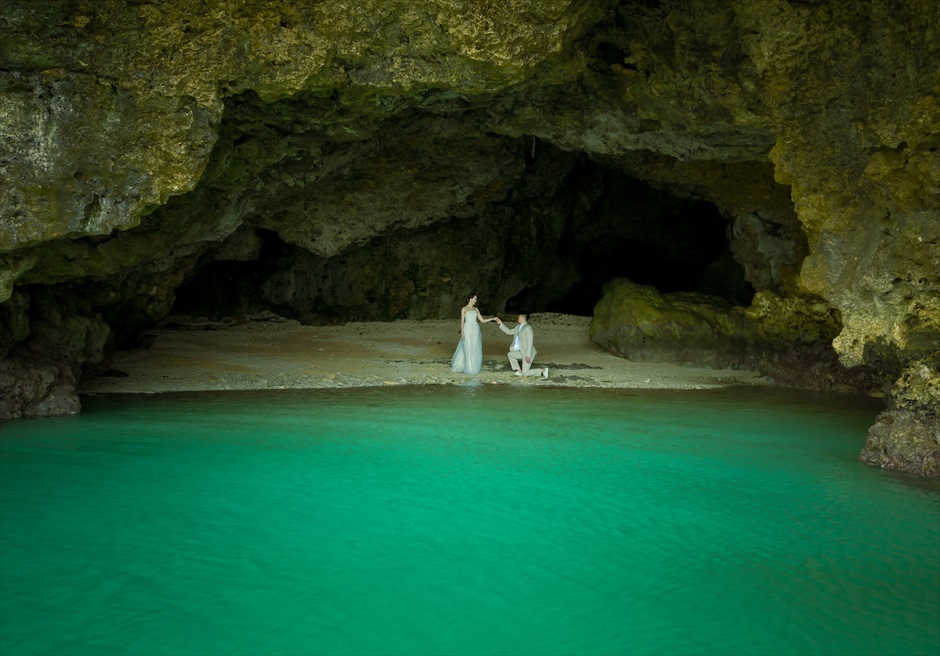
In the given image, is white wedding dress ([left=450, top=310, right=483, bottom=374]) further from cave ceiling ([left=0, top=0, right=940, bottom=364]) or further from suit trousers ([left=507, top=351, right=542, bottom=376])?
cave ceiling ([left=0, top=0, right=940, bottom=364])

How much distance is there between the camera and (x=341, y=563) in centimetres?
530

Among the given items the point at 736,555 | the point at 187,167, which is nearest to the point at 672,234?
the point at 187,167

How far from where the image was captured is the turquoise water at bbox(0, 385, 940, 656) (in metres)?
4.37

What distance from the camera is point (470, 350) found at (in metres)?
14.8

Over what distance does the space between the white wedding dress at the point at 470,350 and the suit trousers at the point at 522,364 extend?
0.60m

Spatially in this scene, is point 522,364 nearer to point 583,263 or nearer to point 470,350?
point 470,350

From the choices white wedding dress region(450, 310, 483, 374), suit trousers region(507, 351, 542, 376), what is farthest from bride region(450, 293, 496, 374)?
suit trousers region(507, 351, 542, 376)

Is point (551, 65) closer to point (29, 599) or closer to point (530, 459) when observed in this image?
point (530, 459)

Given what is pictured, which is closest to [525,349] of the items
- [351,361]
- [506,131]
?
A: [351,361]

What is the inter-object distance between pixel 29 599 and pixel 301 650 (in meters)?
1.79

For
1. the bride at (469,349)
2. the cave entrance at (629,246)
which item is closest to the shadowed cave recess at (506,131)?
the bride at (469,349)

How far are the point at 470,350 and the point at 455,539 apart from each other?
9.05m

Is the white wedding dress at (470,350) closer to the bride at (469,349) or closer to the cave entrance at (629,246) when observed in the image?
the bride at (469,349)

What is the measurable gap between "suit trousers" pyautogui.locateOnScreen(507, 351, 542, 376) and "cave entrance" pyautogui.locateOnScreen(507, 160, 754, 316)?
7.79 metres
